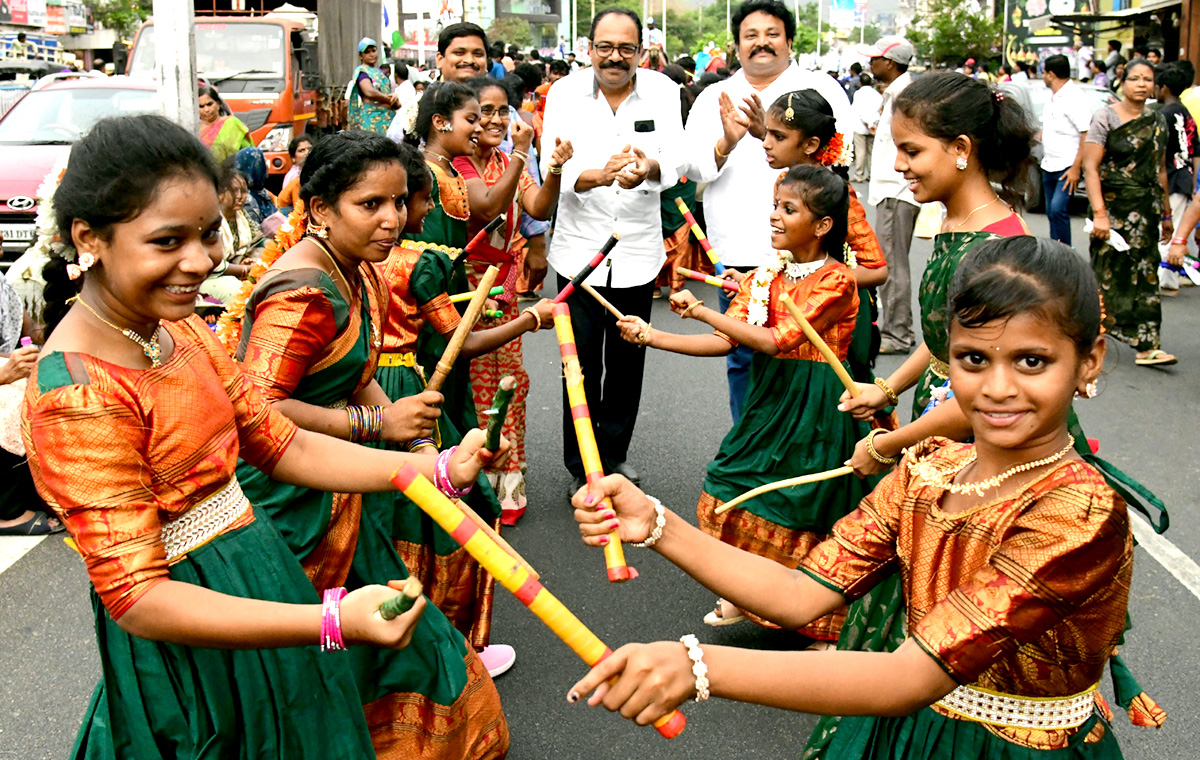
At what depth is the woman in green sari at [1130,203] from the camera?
7414 mm

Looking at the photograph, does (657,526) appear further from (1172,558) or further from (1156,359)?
(1156,359)

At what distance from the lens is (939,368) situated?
3.11 meters

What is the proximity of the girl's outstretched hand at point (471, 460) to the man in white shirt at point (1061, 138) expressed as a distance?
8647 mm

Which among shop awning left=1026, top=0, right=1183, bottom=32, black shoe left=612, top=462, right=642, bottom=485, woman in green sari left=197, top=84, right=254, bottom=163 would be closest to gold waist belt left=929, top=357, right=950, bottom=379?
black shoe left=612, top=462, right=642, bottom=485

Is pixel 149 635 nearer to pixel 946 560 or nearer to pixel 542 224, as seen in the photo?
pixel 946 560

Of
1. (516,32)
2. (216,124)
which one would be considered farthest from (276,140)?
(516,32)

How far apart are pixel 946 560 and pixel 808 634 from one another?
1.92m

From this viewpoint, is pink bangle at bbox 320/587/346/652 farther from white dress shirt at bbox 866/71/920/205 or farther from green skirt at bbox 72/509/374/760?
white dress shirt at bbox 866/71/920/205

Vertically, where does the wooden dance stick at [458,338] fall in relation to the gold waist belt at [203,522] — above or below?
above

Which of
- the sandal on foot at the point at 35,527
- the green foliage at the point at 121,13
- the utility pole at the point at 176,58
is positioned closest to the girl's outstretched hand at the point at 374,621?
the sandal on foot at the point at 35,527

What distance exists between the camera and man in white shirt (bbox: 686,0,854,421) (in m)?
5.28

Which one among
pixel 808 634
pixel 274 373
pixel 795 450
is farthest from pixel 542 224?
pixel 274 373

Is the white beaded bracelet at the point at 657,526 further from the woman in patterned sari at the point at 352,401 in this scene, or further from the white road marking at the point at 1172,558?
the white road marking at the point at 1172,558

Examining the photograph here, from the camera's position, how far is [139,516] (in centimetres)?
183
